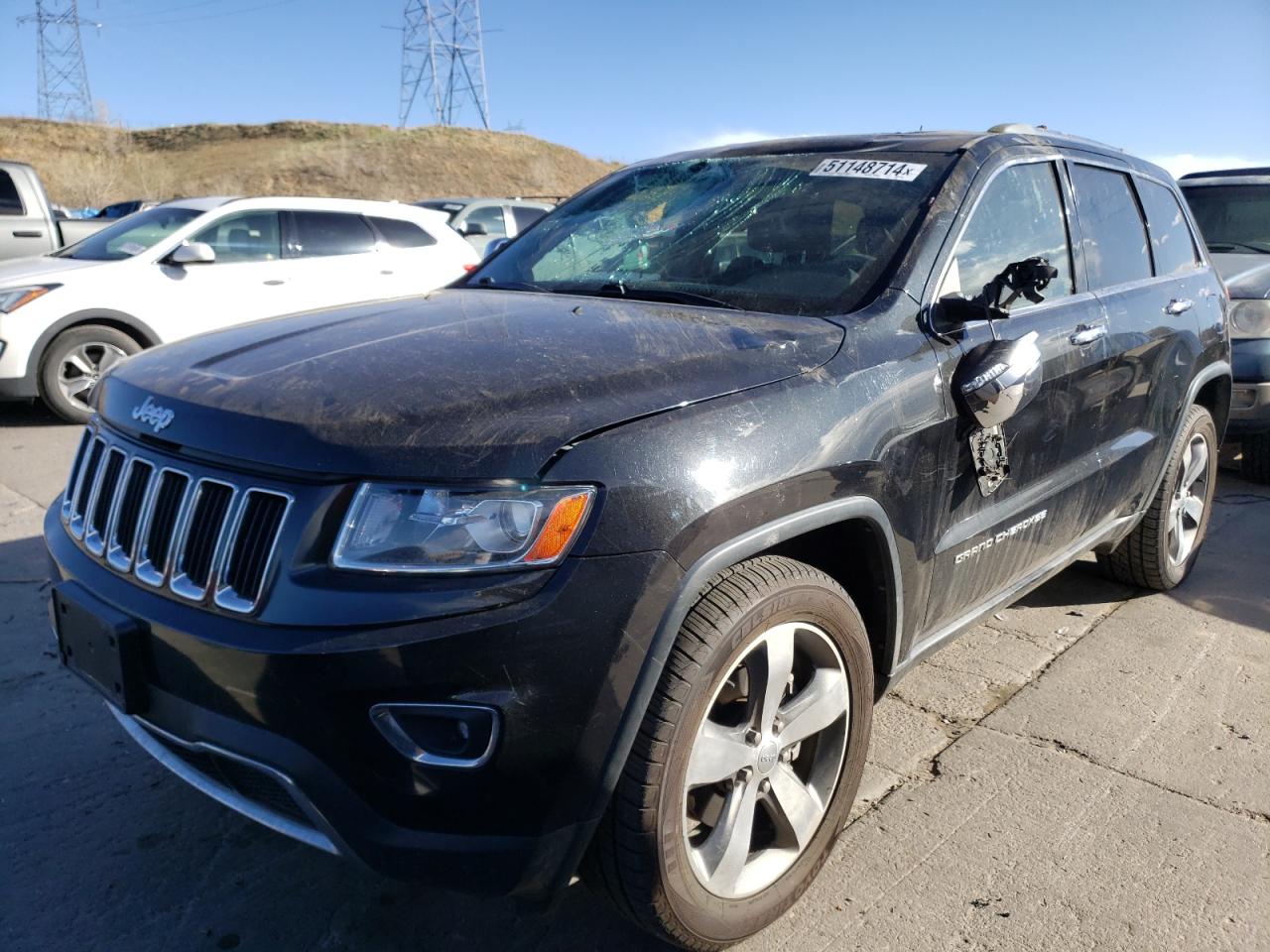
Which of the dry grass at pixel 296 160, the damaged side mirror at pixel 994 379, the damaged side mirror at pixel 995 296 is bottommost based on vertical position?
the dry grass at pixel 296 160

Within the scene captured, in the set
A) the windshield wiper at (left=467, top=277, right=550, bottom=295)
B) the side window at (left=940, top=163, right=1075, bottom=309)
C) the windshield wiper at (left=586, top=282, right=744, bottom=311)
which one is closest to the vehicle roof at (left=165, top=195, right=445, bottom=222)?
the windshield wiper at (left=467, top=277, right=550, bottom=295)

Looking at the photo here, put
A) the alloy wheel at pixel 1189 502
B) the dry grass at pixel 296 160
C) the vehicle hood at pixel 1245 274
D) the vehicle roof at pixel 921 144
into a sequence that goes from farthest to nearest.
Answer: the dry grass at pixel 296 160, the vehicle hood at pixel 1245 274, the alloy wheel at pixel 1189 502, the vehicle roof at pixel 921 144

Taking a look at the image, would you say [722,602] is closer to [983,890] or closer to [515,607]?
[515,607]

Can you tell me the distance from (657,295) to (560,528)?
126 centimetres

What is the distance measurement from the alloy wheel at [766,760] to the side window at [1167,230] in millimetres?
2627

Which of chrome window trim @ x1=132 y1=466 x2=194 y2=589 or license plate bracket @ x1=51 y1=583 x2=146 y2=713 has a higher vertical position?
chrome window trim @ x1=132 y1=466 x2=194 y2=589

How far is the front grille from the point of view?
1971 mm

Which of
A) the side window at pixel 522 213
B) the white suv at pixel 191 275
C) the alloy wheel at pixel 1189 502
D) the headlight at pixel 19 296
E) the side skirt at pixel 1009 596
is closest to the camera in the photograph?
the side skirt at pixel 1009 596

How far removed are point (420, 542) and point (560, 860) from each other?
0.64 meters

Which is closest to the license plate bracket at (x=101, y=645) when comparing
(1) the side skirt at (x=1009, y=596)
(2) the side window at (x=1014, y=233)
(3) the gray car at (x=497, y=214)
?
(1) the side skirt at (x=1009, y=596)

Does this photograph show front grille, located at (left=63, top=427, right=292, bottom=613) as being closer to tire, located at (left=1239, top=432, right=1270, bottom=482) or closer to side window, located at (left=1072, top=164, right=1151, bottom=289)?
side window, located at (left=1072, top=164, right=1151, bottom=289)

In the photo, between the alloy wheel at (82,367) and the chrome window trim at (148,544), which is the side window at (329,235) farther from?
the chrome window trim at (148,544)

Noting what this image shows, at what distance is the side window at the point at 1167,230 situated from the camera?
4191 mm

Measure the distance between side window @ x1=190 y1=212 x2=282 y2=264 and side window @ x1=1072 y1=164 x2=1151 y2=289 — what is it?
642 cm
